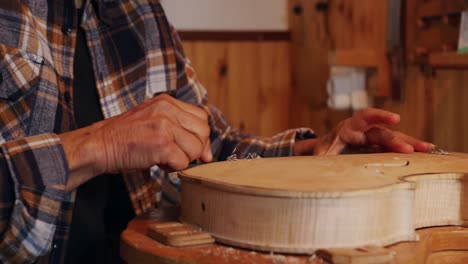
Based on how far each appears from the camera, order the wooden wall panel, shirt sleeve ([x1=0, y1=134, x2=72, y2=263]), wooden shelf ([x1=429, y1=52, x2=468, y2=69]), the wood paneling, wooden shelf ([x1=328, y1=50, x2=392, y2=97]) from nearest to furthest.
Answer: shirt sleeve ([x1=0, y1=134, x2=72, y2=263])
wooden shelf ([x1=429, y1=52, x2=468, y2=69])
the wood paneling
wooden shelf ([x1=328, y1=50, x2=392, y2=97])
the wooden wall panel

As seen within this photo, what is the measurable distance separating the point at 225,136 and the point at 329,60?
1233 mm

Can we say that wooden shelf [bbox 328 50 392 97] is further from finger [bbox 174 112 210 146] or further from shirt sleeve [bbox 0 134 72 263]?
shirt sleeve [bbox 0 134 72 263]

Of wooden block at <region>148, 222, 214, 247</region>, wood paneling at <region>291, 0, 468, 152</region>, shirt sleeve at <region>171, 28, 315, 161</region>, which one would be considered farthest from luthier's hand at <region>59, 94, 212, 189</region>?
wood paneling at <region>291, 0, 468, 152</region>

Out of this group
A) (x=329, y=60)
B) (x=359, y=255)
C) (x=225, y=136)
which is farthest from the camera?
(x=329, y=60)

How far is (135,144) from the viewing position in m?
1.12

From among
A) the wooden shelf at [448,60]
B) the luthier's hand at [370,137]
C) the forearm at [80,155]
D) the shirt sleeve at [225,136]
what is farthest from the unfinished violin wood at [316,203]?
the wooden shelf at [448,60]

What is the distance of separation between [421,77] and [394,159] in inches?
49.0

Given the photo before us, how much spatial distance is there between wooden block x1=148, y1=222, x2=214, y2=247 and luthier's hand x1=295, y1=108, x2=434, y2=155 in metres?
0.53

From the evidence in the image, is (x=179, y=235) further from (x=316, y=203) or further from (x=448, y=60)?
(x=448, y=60)

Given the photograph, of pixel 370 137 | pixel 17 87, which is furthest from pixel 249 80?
pixel 17 87

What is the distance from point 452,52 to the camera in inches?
82.3

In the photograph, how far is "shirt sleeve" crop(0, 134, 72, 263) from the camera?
1.05 m

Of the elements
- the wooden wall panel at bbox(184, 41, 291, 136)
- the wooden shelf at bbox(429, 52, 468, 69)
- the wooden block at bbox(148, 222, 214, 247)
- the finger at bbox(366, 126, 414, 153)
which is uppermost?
the wooden shelf at bbox(429, 52, 468, 69)

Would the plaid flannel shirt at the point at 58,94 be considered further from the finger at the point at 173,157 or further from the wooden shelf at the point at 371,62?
the wooden shelf at the point at 371,62
